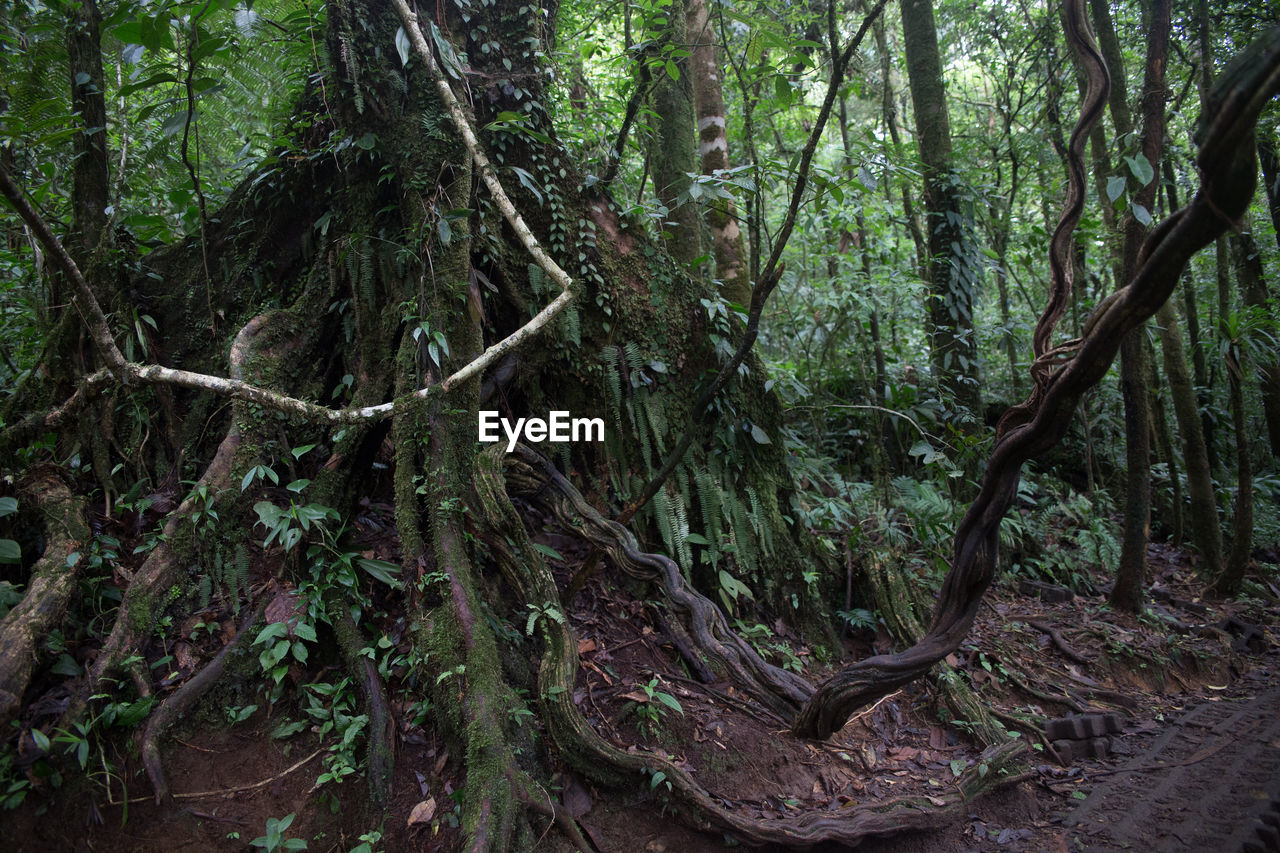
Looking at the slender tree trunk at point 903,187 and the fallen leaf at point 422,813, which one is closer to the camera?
the fallen leaf at point 422,813

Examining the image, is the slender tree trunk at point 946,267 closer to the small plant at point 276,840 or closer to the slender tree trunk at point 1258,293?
the slender tree trunk at point 1258,293

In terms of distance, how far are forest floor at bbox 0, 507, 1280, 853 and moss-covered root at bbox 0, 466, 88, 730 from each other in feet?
1.57

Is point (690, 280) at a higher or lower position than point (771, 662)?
higher

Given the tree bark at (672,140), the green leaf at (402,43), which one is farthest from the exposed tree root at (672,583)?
the tree bark at (672,140)

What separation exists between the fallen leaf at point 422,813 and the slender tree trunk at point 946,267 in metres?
6.40

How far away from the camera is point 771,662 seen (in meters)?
4.86

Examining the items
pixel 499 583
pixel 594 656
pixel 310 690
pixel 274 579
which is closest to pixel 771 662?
pixel 594 656

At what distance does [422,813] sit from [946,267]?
23.7 ft

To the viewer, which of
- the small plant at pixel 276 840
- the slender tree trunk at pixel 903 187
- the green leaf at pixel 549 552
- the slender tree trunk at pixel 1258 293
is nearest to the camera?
the small plant at pixel 276 840

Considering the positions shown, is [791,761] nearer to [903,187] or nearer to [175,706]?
[175,706]

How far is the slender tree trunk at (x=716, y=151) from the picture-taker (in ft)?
24.1

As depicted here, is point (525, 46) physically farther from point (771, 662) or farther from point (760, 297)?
point (771, 662)

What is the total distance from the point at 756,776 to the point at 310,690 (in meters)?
2.49

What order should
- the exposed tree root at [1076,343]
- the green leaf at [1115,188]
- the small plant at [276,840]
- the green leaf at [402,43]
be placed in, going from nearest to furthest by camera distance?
the exposed tree root at [1076,343]
the small plant at [276,840]
the green leaf at [1115,188]
the green leaf at [402,43]
